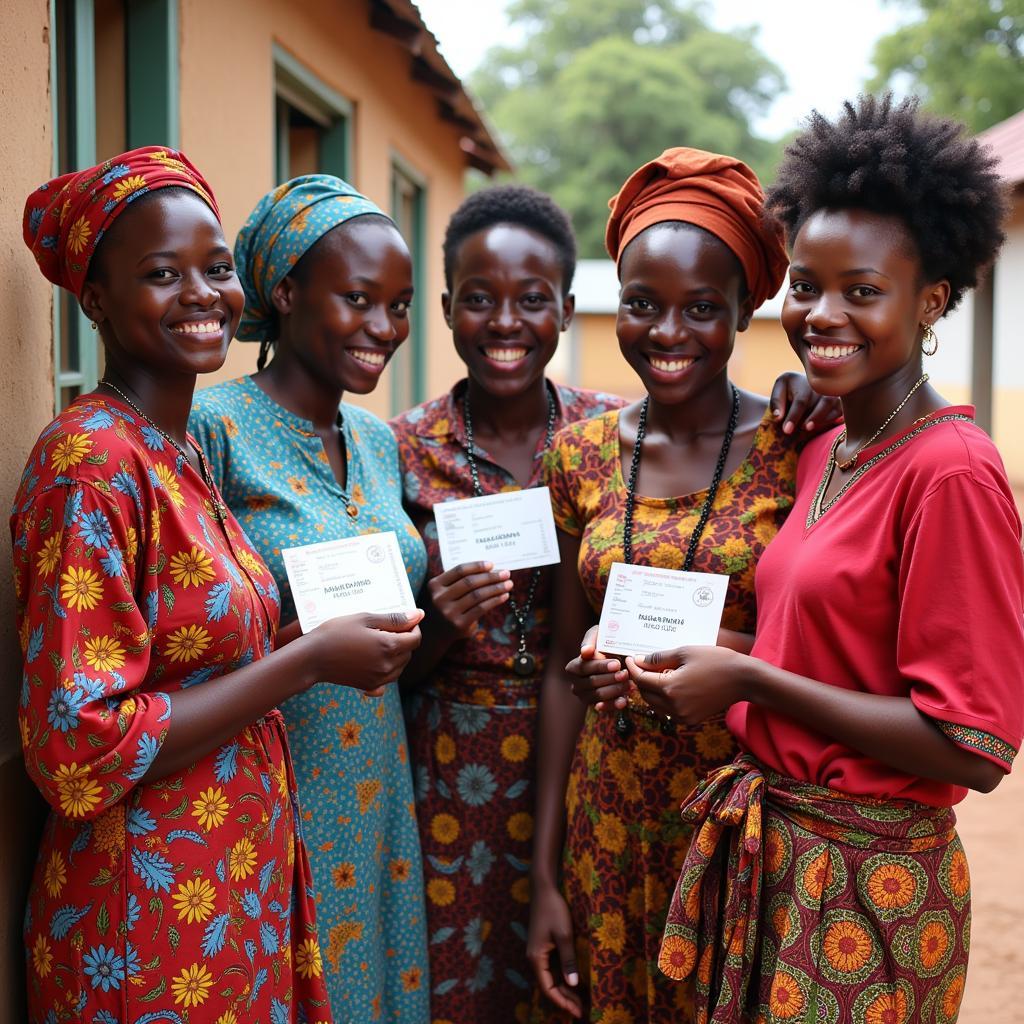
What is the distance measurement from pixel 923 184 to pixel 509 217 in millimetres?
1390

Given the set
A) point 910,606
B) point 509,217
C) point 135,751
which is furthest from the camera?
point 509,217

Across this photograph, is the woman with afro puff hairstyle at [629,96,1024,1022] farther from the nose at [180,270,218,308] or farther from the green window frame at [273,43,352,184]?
the green window frame at [273,43,352,184]

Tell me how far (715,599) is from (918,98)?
1085 mm

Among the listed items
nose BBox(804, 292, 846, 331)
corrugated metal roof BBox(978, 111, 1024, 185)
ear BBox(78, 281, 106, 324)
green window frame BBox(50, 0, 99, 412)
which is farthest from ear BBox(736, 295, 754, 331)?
corrugated metal roof BBox(978, 111, 1024, 185)

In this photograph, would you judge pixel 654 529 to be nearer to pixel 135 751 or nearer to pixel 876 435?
pixel 876 435

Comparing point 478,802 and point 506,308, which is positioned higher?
point 506,308

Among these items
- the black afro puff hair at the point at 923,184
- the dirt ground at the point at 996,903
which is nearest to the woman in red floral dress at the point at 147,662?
the black afro puff hair at the point at 923,184

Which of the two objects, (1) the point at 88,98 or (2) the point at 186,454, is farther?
(1) the point at 88,98

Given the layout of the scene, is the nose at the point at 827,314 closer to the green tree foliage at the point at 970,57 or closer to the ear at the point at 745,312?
the ear at the point at 745,312

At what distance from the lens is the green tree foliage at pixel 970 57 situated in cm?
2970

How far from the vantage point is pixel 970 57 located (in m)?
30.7

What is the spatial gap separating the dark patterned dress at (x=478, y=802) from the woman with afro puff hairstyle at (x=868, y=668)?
31.6 inches

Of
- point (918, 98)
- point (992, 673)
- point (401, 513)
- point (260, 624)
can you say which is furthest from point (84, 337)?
point (992, 673)

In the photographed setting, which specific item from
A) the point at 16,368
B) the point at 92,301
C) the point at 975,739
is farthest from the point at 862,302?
the point at 16,368
